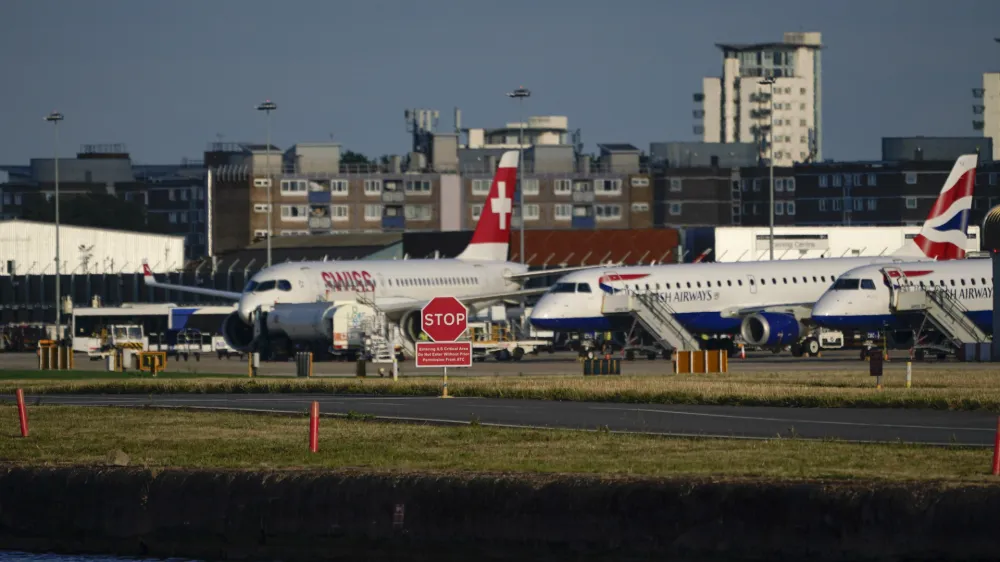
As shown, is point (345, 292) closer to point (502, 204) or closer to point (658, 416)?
point (502, 204)

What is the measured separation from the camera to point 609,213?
189125mm

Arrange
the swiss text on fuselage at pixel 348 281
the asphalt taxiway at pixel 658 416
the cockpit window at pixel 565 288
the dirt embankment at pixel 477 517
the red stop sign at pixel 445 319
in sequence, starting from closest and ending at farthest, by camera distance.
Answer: the dirt embankment at pixel 477 517, the asphalt taxiway at pixel 658 416, the red stop sign at pixel 445 319, the cockpit window at pixel 565 288, the swiss text on fuselage at pixel 348 281

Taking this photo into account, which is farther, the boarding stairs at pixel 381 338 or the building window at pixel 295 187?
the building window at pixel 295 187

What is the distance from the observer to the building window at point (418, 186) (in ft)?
613

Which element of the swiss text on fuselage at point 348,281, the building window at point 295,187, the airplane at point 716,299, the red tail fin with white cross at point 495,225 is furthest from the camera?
the building window at point 295,187

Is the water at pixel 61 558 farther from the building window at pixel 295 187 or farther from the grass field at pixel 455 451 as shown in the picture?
the building window at pixel 295 187

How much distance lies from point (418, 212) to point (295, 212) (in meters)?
13.3

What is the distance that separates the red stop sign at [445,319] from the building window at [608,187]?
148805 millimetres

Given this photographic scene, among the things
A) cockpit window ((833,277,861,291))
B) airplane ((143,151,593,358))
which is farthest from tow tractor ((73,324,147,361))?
cockpit window ((833,277,861,291))

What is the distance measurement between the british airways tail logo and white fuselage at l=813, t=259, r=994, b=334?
7.88 metres

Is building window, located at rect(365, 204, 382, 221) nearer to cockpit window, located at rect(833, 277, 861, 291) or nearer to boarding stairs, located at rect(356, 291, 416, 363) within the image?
boarding stairs, located at rect(356, 291, 416, 363)

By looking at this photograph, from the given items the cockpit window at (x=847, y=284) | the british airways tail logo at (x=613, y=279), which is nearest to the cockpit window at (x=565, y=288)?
the british airways tail logo at (x=613, y=279)

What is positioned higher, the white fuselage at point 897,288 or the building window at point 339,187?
the building window at point 339,187

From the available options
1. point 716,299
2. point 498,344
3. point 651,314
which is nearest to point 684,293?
point 716,299
